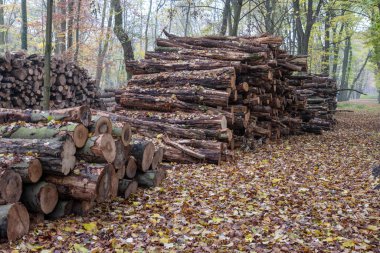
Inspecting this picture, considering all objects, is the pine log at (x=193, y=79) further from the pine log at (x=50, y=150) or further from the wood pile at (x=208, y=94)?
the pine log at (x=50, y=150)

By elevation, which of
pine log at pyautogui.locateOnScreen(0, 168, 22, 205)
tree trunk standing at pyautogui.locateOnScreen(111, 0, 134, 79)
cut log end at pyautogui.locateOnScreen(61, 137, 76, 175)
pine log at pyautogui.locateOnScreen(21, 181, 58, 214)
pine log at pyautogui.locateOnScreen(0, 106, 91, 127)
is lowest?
pine log at pyautogui.locateOnScreen(21, 181, 58, 214)

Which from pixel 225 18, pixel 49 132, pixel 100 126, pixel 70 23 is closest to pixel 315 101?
pixel 225 18

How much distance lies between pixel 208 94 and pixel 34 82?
697 centimetres

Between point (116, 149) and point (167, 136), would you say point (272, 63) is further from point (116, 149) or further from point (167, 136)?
point (116, 149)

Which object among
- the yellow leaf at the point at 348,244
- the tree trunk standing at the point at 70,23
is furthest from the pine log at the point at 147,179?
the tree trunk standing at the point at 70,23

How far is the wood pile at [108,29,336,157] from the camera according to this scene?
30.8ft

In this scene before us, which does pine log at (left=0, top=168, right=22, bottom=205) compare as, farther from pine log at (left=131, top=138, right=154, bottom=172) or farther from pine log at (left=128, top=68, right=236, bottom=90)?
pine log at (left=128, top=68, right=236, bottom=90)

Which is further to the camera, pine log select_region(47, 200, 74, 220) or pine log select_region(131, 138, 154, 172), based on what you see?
pine log select_region(131, 138, 154, 172)

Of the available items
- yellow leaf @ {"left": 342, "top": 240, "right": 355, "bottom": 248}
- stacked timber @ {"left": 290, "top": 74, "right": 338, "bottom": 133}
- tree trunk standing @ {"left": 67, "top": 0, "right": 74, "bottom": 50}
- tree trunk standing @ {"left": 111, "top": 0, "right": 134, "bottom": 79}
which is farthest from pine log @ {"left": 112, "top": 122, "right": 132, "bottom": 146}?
tree trunk standing @ {"left": 67, "top": 0, "right": 74, "bottom": 50}

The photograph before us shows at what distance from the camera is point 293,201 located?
6.12 metres

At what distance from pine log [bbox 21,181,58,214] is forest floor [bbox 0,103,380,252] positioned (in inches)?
9.2

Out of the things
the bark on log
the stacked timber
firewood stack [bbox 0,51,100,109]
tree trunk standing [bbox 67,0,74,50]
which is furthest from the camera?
tree trunk standing [bbox 67,0,74,50]

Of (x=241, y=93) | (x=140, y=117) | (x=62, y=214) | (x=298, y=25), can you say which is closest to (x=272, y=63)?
(x=241, y=93)

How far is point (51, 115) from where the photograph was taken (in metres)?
5.93
